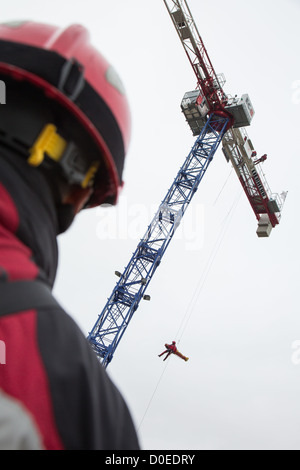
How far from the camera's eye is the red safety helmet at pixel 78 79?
158cm

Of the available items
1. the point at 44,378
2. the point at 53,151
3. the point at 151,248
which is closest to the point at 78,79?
the point at 53,151

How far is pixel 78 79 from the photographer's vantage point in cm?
161

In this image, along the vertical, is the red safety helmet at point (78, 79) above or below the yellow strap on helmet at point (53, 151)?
above

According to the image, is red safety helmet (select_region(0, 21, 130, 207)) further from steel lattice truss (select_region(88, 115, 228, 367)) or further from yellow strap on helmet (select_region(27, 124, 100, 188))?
steel lattice truss (select_region(88, 115, 228, 367))

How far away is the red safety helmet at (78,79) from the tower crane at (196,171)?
19943 mm

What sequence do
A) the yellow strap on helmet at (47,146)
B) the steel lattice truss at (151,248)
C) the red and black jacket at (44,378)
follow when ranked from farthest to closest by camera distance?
the steel lattice truss at (151,248), the yellow strap on helmet at (47,146), the red and black jacket at (44,378)

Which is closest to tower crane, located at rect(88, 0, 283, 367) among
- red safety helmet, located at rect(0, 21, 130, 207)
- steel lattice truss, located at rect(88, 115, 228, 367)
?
steel lattice truss, located at rect(88, 115, 228, 367)

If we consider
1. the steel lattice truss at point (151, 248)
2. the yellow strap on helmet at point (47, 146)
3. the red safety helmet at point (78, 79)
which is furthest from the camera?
the steel lattice truss at point (151, 248)

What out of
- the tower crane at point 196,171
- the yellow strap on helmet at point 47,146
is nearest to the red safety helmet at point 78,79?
the yellow strap on helmet at point 47,146

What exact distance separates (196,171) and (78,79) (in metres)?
24.4

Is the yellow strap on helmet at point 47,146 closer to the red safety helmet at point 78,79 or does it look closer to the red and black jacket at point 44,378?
the red safety helmet at point 78,79
